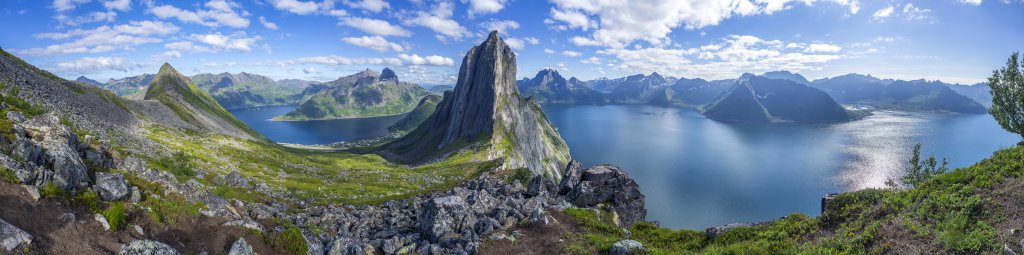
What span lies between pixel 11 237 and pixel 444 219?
23.8 meters

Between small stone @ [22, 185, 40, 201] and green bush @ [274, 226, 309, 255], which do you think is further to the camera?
green bush @ [274, 226, 309, 255]

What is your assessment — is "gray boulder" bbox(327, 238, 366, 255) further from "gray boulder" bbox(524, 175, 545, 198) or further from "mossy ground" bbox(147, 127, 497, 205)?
"mossy ground" bbox(147, 127, 497, 205)

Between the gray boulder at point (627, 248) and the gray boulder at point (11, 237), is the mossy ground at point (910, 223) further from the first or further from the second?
the gray boulder at point (11, 237)

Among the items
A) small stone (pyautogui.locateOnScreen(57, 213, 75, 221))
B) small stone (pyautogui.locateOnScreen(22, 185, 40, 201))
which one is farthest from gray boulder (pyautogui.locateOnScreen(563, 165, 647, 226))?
small stone (pyautogui.locateOnScreen(22, 185, 40, 201))

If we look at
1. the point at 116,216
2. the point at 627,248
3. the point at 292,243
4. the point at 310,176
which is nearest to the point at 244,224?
the point at 292,243

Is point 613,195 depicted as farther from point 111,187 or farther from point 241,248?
point 111,187

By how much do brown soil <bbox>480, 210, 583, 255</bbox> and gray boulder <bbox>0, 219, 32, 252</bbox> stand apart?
22.0m

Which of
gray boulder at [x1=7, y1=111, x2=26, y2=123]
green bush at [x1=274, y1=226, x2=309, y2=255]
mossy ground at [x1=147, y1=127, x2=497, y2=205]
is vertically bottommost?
mossy ground at [x1=147, y1=127, x2=497, y2=205]

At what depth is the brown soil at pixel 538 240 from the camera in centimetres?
3053

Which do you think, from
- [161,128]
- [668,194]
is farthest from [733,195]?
[161,128]

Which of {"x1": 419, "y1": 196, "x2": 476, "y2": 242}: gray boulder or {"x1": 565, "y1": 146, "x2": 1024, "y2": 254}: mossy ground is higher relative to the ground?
{"x1": 565, "y1": 146, "x2": 1024, "y2": 254}: mossy ground

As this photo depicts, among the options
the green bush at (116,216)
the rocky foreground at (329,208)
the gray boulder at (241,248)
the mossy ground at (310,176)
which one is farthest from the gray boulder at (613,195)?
the green bush at (116,216)

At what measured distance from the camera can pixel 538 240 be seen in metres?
32.4

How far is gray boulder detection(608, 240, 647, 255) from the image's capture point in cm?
2609
